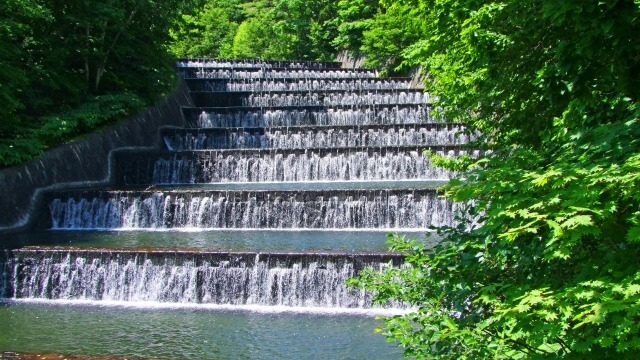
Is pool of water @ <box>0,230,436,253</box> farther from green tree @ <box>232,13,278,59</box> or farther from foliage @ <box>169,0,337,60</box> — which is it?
green tree @ <box>232,13,278,59</box>

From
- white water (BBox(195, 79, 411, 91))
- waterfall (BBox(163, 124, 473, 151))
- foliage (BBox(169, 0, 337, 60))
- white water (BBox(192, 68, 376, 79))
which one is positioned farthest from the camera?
foliage (BBox(169, 0, 337, 60))

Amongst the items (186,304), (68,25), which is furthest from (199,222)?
(68,25)

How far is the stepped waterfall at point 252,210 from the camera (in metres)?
10.5

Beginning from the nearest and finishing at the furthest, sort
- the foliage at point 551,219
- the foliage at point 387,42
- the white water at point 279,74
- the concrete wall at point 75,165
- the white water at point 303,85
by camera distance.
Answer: the foliage at point 551,219, the concrete wall at point 75,165, the white water at point 303,85, the foliage at point 387,42, the white water at point 279,74

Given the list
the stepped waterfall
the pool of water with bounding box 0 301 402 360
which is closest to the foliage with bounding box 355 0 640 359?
the stepped waterfall

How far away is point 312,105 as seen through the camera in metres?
23.1

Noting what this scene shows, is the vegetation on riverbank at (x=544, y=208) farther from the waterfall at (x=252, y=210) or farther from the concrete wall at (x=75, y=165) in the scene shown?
the concrete wall at (x=75, y=165)

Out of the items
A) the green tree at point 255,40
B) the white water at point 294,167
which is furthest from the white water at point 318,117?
the green tree at point 255,40

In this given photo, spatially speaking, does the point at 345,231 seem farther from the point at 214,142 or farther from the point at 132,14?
the point at 132,14

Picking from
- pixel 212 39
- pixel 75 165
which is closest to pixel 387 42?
pixel 75 165

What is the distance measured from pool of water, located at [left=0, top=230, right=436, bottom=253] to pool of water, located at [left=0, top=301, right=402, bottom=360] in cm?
182

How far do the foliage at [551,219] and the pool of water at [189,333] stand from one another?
4002 mm

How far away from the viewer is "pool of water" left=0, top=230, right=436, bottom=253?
12.0m

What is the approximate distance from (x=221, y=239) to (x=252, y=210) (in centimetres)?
153
